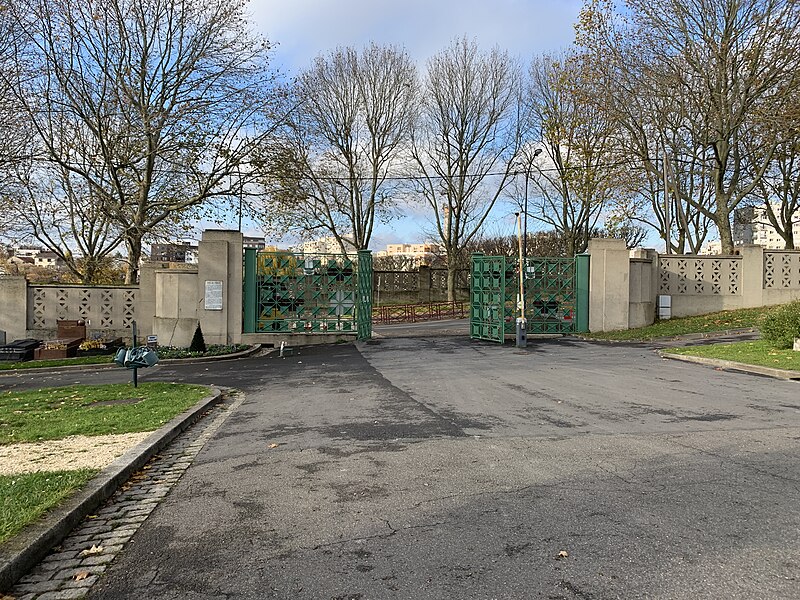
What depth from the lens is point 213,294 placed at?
63.0ft

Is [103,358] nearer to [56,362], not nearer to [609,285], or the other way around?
[56,362]

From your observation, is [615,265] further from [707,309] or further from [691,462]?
[691,462]

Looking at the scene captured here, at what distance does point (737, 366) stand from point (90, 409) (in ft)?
41.7

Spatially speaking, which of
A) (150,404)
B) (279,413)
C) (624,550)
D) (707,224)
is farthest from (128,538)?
(707,224)

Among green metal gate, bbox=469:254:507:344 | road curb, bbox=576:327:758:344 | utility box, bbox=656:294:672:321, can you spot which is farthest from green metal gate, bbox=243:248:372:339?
utility box, bbox=656:294:672:321

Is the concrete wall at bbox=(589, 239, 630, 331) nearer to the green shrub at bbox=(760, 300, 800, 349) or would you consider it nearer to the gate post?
the green shrub at bbox=(760, 300, 800, 349)

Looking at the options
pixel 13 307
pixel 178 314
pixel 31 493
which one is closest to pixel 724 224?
pixel 178 314

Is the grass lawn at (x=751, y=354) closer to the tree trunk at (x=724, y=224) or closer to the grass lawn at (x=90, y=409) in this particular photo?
the grass lawn at (x=90, y=409)

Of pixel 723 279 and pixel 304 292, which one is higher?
pixel 723 279

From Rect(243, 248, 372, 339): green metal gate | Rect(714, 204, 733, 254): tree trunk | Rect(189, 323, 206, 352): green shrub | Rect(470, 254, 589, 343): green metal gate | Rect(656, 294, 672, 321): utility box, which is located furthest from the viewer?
Rect(714, 204, 733, 254): tree trunk

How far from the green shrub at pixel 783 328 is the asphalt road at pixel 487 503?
5.72 metres

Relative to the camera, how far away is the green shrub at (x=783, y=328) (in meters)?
14.1

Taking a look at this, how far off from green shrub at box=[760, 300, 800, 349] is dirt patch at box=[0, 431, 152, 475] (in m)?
14.2

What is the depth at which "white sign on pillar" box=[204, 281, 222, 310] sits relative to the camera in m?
19.2
